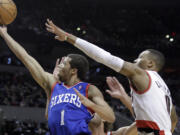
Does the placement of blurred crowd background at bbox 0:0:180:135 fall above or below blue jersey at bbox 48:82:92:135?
above

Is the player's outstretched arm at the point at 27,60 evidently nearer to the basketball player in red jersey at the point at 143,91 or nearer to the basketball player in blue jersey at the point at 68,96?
the basketball player in blue jersey at the point at 68,96

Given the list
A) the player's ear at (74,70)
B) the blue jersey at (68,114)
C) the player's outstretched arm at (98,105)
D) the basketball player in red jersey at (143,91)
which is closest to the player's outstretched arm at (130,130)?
the basketball player in red jersey at (143,91)

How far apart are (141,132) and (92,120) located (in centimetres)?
48

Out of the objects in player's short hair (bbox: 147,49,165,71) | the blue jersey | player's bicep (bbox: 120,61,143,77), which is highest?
player's short hair (bbox: 147,49,165,71)

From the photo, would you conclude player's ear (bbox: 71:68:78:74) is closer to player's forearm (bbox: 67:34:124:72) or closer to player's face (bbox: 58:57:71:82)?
player's face (bbox: 58:57:71:82)

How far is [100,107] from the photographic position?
8.17 ft

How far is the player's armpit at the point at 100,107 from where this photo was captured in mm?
2463

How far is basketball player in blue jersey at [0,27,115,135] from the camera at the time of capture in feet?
8.68

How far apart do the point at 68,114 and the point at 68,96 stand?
170 mm

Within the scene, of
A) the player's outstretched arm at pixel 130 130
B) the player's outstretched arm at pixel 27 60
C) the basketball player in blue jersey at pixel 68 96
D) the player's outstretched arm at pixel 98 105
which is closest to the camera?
the player's outstretched arm at pixel 98 105

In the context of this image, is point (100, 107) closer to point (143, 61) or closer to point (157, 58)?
point (143, 61)

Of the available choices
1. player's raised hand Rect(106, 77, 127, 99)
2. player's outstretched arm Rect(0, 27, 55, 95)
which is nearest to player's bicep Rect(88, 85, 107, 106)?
player's raised hand Rect(106, 77, 127, 99)

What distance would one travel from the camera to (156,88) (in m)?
2.61

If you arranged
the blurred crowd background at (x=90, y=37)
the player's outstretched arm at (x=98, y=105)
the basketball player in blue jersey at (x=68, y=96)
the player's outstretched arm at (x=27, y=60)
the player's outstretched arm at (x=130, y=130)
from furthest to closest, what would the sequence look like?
the blurred crowd background at (x=90, y=37) → the player's outstretched arm at (x=130, y=130) → the player's outstretched arm at (x=27, y=60) → the basketball player in blue jersey at (x=68, y=96) → the player's outstretched arm at (x=98, y=105)
